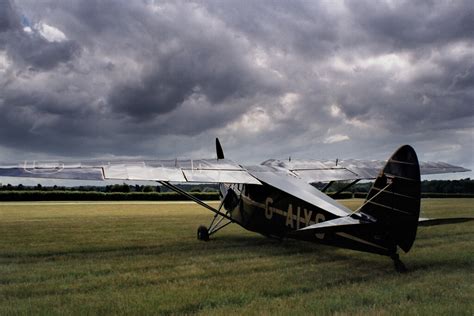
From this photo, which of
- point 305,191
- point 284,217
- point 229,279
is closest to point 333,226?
point 229,279

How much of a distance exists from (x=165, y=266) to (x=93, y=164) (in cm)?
404

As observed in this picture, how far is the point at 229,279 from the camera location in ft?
20.8

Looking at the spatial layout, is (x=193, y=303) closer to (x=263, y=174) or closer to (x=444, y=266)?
(x=444, y=266)

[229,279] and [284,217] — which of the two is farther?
[284,217]

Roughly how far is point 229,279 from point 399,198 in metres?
2.92

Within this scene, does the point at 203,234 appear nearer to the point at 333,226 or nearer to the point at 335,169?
the point at 335,169

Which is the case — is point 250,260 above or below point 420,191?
below

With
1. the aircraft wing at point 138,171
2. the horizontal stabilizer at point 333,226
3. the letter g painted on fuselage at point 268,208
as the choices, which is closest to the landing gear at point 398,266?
the horizontal stabilizer at point 333,226

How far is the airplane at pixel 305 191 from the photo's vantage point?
6.33 m

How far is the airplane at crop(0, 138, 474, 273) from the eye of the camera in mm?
6332

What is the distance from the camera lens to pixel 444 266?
7.37 m

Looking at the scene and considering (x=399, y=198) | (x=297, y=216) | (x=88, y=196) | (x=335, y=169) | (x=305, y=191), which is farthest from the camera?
(x=88, y=196)

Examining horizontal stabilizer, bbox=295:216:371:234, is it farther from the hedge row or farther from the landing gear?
the hedge row

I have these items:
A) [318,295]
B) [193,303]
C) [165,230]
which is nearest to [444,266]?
[318,295]
